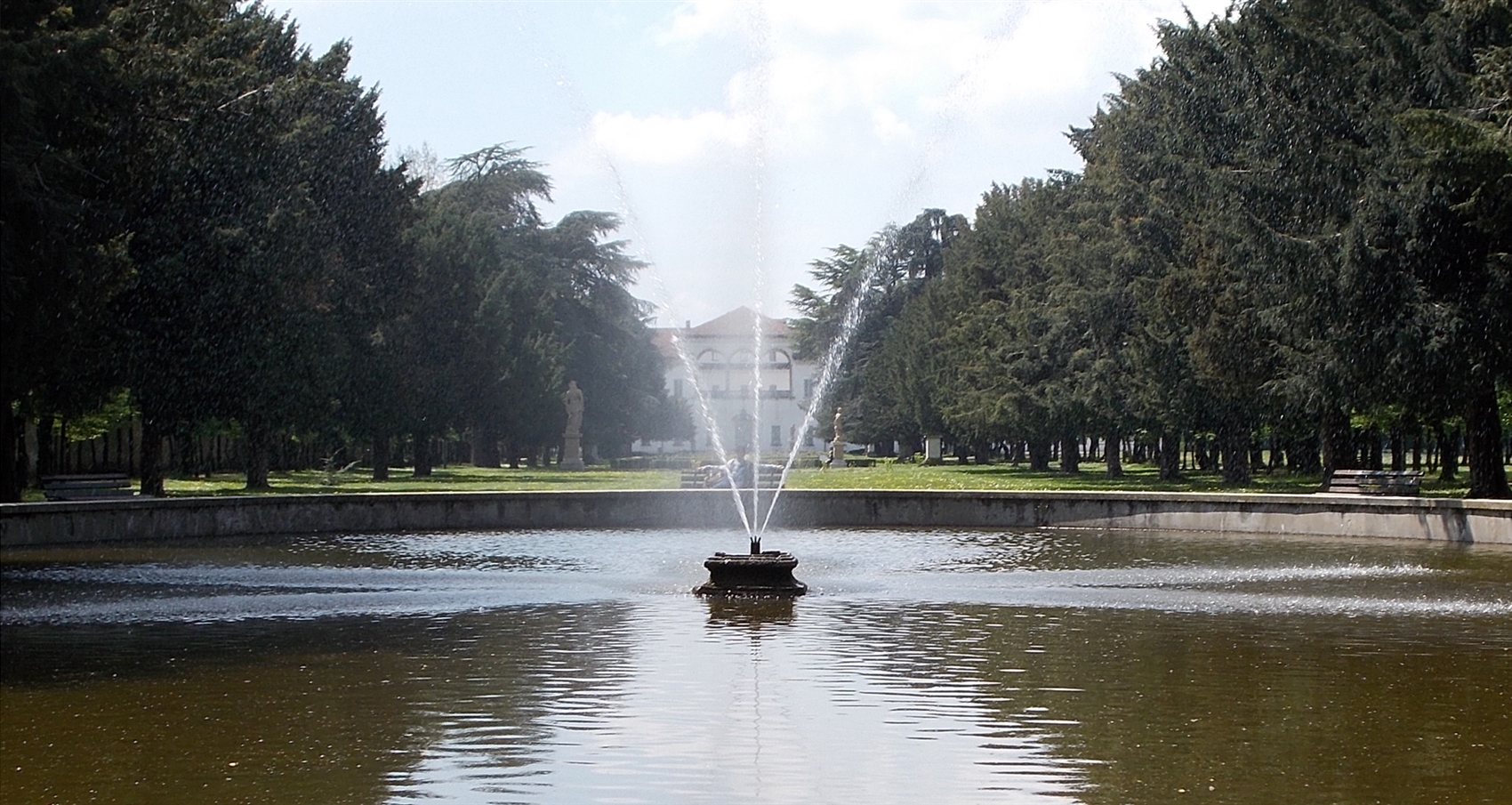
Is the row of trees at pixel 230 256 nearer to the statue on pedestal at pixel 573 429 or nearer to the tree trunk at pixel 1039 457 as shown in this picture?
the statue on pedestal at pixel 573 429

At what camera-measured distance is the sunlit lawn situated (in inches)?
1725

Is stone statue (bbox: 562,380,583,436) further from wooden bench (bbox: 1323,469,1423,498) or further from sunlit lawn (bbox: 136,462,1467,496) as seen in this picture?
wooden bench (bbox: 1323,469,1423,498)

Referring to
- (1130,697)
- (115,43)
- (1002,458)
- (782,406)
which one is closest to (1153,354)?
(115,43)

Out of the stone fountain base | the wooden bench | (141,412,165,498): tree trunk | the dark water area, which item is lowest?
the dark water area

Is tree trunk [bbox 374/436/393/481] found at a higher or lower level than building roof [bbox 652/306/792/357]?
lower

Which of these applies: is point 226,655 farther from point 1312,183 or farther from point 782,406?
point 782,406

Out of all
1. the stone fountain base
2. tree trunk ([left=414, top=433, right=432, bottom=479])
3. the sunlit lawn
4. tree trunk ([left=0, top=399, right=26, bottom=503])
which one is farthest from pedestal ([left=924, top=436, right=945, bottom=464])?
the stone fountain base

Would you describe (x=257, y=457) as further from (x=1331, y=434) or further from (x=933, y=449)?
(x=933, y=449)

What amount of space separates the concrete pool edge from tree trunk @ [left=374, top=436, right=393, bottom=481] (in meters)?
22.2

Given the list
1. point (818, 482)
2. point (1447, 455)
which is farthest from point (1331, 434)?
point (818, 482)

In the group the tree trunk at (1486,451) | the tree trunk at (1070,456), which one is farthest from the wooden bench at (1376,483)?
the tree trunk at (1070,456)

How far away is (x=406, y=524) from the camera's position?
31.7 metres

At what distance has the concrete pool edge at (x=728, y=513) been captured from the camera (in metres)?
26.9

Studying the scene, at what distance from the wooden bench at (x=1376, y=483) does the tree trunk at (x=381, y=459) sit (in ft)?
103
